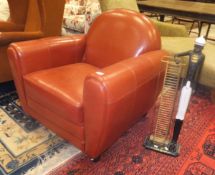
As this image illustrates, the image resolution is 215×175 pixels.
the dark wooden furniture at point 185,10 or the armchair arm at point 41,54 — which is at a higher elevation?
the dark wooden furniture at point 185,10

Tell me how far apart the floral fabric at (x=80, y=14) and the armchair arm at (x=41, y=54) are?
52cm

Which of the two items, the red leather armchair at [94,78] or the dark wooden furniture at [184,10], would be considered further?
the dark wooden furniture at [184,10]

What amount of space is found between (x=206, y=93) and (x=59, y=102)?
161cm

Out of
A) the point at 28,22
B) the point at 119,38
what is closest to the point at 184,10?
the point at 119,38

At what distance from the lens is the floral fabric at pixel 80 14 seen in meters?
2.19

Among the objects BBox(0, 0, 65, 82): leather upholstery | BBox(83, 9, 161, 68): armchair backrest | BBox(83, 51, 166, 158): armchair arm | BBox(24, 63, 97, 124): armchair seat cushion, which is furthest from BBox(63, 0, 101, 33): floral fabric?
BBox(83, 51, 166, 158): armchair arm

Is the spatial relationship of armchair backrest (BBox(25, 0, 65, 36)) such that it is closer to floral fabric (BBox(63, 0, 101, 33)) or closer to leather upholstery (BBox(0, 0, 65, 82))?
leather upholstery (BBox(0, 0, 65, 82))

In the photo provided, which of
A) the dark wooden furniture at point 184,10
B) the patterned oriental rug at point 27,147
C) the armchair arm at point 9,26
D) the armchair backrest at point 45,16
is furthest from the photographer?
the dark wooden furniture at point 184,10

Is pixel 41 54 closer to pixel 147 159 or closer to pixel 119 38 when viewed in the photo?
pixel 119 38

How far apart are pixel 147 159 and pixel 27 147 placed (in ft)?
2.55

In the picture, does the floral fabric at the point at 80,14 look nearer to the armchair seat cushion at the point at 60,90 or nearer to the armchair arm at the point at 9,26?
the armchair arm at the point at 9,26

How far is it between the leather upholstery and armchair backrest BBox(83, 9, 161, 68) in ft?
1.58

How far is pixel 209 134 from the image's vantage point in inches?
65.9

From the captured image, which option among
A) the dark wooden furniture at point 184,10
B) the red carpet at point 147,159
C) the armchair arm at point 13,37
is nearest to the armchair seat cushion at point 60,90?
the red carpet at point 147,159
